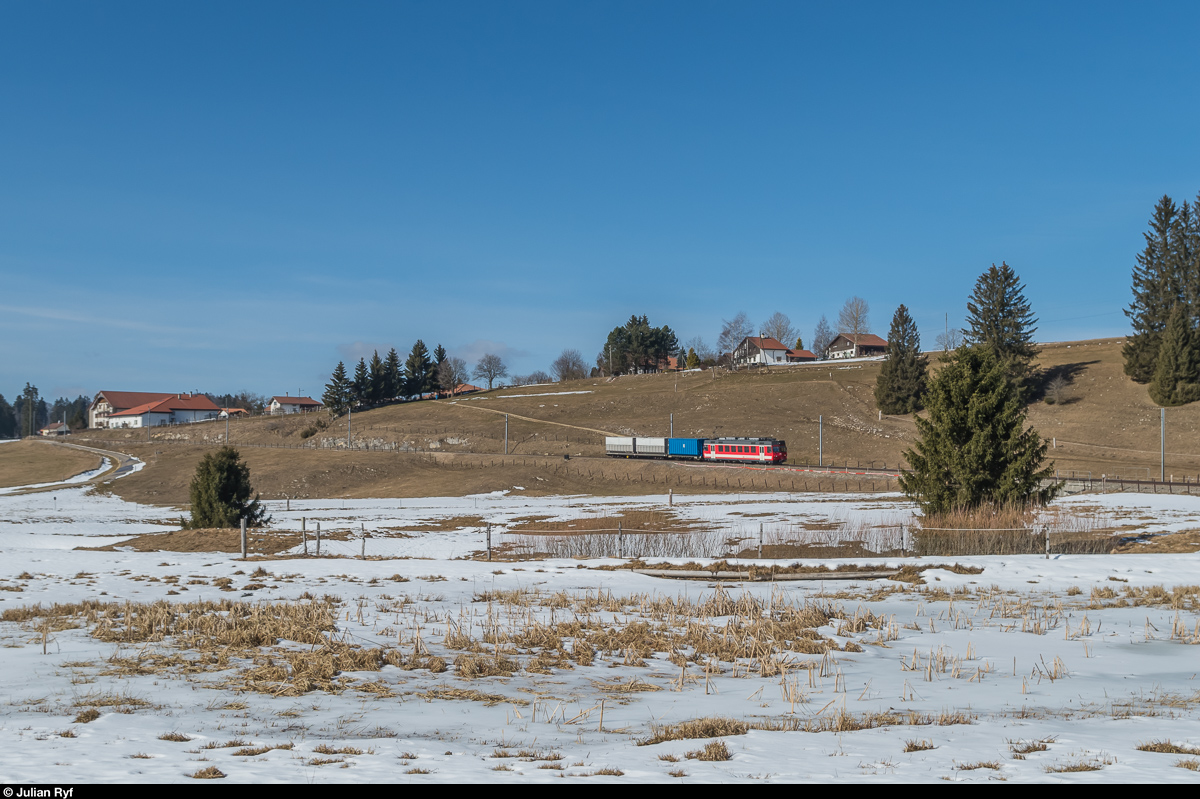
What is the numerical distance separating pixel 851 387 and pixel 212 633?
385 ft

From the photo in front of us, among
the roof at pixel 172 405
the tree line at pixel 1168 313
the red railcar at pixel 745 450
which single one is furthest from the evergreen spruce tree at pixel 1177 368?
the roof at pixel 172 405

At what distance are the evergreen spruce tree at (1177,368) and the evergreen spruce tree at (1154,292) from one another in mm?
4128

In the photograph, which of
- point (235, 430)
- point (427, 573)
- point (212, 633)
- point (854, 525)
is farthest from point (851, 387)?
point (212, 633)

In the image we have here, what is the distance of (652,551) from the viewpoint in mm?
27562

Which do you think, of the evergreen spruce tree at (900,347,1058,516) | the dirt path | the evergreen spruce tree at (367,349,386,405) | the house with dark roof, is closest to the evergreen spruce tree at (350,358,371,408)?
the evergreen spruce tree at (367,349,386,405)

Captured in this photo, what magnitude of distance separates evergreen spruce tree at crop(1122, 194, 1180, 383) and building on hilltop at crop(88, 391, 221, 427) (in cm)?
16456

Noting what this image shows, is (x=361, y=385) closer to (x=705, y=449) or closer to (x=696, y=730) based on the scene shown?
(x=705, y=449)

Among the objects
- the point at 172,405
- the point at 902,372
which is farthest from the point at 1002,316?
the point at 172,405

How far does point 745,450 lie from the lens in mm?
85562

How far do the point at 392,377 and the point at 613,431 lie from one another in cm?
6159

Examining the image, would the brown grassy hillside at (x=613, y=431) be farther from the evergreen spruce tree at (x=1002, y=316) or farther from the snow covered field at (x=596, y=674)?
the snow covered field at (x=596, y=674)

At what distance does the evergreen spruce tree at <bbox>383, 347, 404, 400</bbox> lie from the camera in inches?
6058

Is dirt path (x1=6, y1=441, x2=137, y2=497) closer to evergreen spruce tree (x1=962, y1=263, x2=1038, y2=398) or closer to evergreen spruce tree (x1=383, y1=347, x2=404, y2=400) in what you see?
evergreen spruce tree (x1=383, y1=347, x2=404, y2=400)

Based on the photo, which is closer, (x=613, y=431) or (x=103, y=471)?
(x=103, y=471)
